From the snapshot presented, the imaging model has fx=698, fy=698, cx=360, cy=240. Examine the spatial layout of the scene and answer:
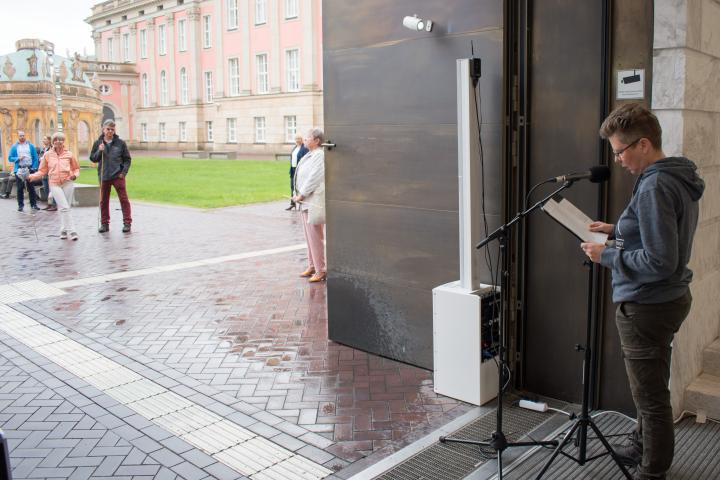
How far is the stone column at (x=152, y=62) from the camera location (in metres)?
65.1

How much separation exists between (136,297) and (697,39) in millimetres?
6771

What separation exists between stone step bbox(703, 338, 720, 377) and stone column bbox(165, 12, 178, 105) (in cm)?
6251

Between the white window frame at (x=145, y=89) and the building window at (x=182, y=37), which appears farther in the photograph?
the white window frame at (x=145, y=89)

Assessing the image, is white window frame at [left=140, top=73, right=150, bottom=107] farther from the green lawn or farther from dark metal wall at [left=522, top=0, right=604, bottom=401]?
dark metal wall at [left=522, top=0, right=604, bottom=401]

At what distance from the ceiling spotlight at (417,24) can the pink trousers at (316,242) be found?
4.04 meters

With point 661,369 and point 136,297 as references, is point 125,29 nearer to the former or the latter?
point 136,297

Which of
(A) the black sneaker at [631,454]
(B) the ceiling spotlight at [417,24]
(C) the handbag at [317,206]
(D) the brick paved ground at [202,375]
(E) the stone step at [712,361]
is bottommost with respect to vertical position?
(D) the brick paved ground at [202,375]

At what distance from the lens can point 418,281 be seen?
227 inches

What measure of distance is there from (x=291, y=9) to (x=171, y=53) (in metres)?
18.5

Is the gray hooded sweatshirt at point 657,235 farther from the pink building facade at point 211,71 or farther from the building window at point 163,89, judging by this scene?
the building window at point 163,89

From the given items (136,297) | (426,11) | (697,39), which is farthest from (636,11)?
(136,297)

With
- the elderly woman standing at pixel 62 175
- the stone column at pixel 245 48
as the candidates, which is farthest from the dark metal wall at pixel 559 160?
the stone column at pixel 245 48

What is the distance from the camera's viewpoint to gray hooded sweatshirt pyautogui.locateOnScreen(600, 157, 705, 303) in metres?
3.22

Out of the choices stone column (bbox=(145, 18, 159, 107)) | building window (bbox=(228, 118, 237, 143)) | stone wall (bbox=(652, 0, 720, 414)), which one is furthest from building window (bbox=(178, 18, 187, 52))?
stone wall (bbox=(652, 0, 720, 414))
